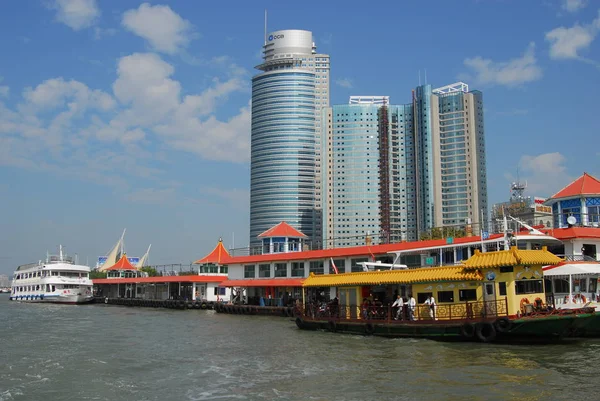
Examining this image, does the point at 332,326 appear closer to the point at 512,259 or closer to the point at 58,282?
the point at 512,259

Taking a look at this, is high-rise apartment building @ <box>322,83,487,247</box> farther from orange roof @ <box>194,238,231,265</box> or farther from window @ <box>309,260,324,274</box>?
window @ <box>309,260,324,274</box>

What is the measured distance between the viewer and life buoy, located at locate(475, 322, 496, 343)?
2059cm

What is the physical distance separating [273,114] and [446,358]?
12592cm

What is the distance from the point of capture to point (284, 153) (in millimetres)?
140625

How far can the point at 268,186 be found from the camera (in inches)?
5561

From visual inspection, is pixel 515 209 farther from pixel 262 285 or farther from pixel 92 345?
pixel 92 345

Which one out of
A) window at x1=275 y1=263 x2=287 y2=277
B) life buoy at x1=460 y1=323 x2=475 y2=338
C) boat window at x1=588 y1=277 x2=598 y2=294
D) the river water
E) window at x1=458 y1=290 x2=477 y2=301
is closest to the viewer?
the river water

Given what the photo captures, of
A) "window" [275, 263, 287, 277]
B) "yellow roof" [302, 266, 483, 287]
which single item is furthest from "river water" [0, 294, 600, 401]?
"window" [275, 263, 287, 277]

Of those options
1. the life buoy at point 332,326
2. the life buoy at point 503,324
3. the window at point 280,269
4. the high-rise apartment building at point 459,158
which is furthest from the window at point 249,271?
the high-rise apartment building at point 459,158

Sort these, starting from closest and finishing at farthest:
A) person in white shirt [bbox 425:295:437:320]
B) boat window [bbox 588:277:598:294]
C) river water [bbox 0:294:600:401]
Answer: river water [bbox 0:294:600:401]
person in white shirt [bbox 425:295:437:320]
boat window [bbox 588:277:598:294]

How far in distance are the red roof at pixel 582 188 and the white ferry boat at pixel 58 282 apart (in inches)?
1959

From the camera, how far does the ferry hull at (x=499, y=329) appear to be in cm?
1992

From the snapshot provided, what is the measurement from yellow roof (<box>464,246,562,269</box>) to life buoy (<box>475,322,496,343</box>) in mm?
2161

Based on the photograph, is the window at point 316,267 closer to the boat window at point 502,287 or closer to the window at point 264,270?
the window at point 264,270
